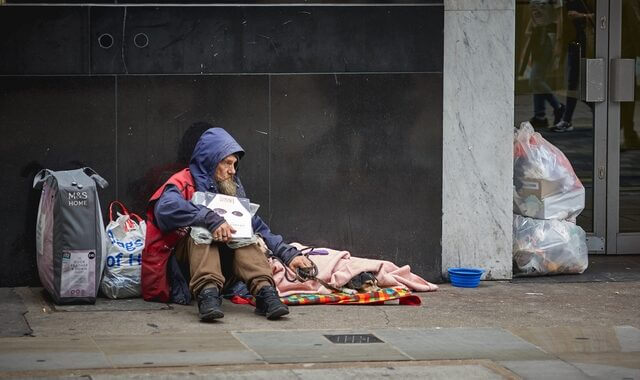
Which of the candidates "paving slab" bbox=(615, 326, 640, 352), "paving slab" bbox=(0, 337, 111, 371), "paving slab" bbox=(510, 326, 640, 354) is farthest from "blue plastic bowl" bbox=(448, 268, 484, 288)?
"paving slab" bbox=(0, 337, 111, 371)

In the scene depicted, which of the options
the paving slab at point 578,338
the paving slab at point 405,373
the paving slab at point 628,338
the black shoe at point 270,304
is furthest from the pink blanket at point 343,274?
the paving slab at point 405,373

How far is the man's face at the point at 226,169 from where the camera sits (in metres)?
8.19

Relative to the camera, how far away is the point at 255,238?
8109mm

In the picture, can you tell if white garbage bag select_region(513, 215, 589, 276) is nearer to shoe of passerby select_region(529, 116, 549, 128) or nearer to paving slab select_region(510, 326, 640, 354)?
shoe of passerby select_region(529, 116, 549, 128)

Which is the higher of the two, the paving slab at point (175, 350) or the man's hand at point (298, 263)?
the man's hand at point (298, 263)

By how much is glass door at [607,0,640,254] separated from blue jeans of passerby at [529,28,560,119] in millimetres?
499

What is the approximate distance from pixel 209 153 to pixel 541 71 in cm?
344

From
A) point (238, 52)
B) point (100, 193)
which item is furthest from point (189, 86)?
point (100, 193)

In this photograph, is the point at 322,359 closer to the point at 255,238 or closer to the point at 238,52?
the point at 255,238

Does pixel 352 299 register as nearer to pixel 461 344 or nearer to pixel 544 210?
pixel 461 344

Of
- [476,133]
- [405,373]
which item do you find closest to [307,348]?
[405,373]

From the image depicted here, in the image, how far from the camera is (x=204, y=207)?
7.96 metres

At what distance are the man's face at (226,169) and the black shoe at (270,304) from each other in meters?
0.82

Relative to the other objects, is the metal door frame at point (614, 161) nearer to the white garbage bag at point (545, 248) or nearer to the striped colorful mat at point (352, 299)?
the white garbage bag at point (545, 248)
